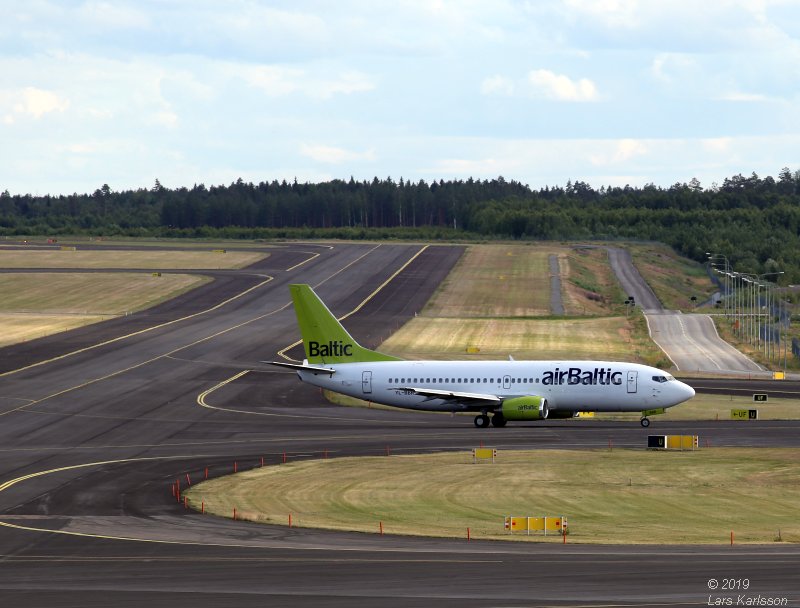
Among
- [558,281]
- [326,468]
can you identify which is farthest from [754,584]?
[558,281]

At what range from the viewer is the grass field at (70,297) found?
136 metres

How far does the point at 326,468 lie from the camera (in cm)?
6169

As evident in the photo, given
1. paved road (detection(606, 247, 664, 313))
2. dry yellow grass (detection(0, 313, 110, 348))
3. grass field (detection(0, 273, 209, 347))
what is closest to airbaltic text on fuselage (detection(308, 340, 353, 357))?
dry yellow grass (detection(0, 313, 110, 348))

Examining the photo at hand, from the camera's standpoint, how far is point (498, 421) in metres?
77.8

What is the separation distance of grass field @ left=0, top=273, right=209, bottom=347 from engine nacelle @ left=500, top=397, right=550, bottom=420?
62.7 m

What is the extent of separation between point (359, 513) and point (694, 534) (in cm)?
1344

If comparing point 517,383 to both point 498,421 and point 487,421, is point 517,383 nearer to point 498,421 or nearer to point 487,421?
point 498,421

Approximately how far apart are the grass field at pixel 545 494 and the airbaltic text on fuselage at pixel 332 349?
15.6 meters

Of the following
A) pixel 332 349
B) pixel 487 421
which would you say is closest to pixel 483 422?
pixel 487 421

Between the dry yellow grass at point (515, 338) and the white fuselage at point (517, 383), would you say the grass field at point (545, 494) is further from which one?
the dry yellow grass at point (515, 338)

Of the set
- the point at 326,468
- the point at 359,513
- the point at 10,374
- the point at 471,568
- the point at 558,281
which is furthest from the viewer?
the point at 558,281

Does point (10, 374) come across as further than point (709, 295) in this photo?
No

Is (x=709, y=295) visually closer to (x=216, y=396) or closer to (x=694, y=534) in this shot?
(x=216, y=396)

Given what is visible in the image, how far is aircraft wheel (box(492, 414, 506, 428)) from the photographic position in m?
77.5
